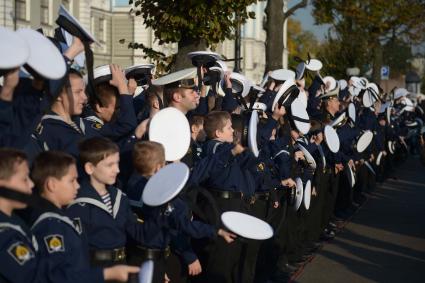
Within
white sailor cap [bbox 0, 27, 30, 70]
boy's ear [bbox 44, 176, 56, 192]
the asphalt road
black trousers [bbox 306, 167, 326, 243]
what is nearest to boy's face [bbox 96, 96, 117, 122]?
boy's ear [bbox 44, 176, 56, 192]

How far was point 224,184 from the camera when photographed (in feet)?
22.6

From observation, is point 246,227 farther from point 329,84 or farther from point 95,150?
point 329,84

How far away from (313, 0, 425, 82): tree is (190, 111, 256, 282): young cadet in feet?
79.5

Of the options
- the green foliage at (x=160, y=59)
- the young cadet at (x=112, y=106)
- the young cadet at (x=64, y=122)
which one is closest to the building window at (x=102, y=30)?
the green foliage at (x=160, y=59)

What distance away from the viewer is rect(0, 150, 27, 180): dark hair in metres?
3.95

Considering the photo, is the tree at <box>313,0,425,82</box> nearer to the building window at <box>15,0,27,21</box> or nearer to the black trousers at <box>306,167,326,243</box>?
the building window at <box>15,0,27,21</box>

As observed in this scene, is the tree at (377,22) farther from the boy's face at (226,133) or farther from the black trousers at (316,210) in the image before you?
the boy's face at (226,133)

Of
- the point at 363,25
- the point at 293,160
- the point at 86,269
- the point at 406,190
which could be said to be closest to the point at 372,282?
the point at 293,160

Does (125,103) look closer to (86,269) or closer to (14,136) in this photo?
(14,136)

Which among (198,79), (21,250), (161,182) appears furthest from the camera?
(198,79)

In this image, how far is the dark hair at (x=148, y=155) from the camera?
5.47 meters

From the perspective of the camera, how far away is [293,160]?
8.92 metres

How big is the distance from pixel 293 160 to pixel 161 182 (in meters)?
4.18

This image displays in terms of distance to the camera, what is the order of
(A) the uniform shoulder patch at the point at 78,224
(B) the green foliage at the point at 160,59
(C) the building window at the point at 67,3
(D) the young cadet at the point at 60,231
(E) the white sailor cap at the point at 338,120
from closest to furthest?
1. (D) the young cadet at the point at 60,231
2. (A) the uniform shoulder patch at the point at 78,224
3. (E) the white sailor cap at the point at 338,120
4. (B) the green foliage at the point at 160,59
5. (C) the building window at the point at 67,3
